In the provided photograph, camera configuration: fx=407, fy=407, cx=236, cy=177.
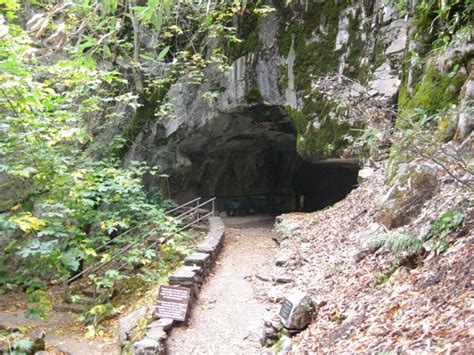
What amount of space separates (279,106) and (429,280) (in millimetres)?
8212

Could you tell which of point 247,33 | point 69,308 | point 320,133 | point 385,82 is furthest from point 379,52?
point 69,308

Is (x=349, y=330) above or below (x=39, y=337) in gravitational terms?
above

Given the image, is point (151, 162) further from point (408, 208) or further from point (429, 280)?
point (429, 280)

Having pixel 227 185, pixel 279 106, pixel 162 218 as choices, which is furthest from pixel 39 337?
pixel 227 185

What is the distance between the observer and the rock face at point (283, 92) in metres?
8.91

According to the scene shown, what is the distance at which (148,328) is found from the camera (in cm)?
527

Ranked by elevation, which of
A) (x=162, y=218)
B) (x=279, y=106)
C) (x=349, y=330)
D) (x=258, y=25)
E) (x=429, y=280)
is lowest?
(x=162, y=218)

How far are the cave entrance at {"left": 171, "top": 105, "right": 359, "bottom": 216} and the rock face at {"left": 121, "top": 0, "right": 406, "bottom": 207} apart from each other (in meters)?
0.07

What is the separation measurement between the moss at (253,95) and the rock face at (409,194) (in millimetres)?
6337

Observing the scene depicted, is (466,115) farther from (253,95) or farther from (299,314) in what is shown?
(253,95)

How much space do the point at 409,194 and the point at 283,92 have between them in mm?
6278

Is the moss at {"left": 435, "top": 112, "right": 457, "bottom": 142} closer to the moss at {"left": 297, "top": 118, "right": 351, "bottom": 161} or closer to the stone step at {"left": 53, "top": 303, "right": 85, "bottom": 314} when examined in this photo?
the moss at {"left": 297, "top": 118, "right": 351, "bottom": 161}

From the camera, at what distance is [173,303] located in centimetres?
560

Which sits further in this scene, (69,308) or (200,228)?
(200,228)
